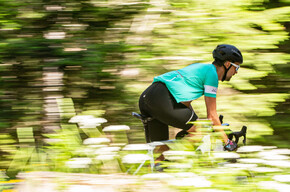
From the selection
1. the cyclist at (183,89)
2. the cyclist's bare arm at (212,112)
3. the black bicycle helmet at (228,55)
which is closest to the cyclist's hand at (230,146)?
the cyclist's bare arm at (212,112)

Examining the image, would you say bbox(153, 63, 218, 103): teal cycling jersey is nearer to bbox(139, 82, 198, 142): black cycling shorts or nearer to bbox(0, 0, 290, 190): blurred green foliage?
bbox(139, 82, 198, 142): black cycling shorts

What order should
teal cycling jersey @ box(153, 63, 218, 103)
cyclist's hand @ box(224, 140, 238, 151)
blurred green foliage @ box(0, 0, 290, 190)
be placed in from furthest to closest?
blurred green foliage @ box(0, 0, 290, 190) < teal cycling jersey @ box(153, 63, 218, 103) < cyclist's hand @ box(224, 140, 238, 151)

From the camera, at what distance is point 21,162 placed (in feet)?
12.0

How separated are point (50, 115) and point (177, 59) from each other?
6.34 ft

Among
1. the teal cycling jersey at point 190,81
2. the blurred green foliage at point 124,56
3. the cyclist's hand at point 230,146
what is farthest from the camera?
the blurred green foliage at point 124,56

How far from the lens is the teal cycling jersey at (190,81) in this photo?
3494 millimetres

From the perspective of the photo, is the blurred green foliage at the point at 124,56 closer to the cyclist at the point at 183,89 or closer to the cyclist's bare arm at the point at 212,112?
the cyclist at the point at 183,89

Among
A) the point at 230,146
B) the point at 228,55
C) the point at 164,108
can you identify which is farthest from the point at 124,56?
the point at 230,146

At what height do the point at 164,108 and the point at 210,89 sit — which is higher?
the point at 210,89

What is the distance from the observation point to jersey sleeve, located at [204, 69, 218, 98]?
11.3ft

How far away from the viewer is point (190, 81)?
3.59m

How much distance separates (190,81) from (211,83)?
22cm

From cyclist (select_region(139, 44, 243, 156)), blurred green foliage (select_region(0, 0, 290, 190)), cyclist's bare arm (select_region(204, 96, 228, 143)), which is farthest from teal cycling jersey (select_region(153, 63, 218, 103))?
blurred green foliage (select_region(0, 0, 290, 190))

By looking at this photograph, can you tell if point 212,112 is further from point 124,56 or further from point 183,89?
point 124,56
